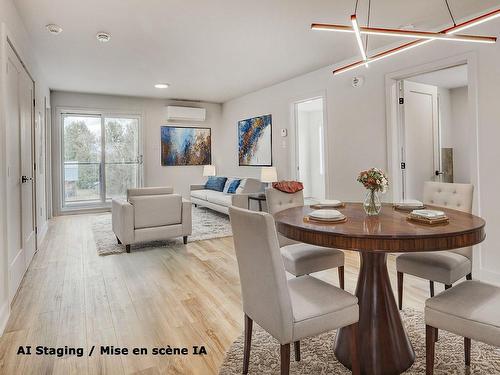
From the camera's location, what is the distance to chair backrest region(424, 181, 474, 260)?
7.77 feet

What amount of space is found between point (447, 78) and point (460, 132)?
116 cm

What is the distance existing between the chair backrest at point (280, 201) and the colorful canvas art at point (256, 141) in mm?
3607

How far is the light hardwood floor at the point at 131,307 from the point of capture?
6.13 ft

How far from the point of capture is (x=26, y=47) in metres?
3.60

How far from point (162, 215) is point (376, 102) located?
3.09 meters

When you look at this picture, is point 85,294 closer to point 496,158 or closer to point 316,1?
point 316,1

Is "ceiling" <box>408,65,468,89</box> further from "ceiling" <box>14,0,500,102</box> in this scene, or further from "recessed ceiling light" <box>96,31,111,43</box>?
"recessed ceiling light" <box>96,31,111,43</box>

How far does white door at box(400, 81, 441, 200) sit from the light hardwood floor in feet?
3.63

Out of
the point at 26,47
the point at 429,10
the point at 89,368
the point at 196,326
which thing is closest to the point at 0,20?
the point at 26,47

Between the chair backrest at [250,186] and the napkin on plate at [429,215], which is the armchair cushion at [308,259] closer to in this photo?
the napkin on plate at [429,215]

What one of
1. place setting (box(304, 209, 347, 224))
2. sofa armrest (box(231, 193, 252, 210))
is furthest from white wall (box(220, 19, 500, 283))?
place setting (box(304, 209, 347, 224))

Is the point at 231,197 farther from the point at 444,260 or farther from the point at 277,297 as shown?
the point at 277,297

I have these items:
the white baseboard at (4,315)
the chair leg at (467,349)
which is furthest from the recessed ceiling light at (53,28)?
the chair leg at (467,349)

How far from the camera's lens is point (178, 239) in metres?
4.74
